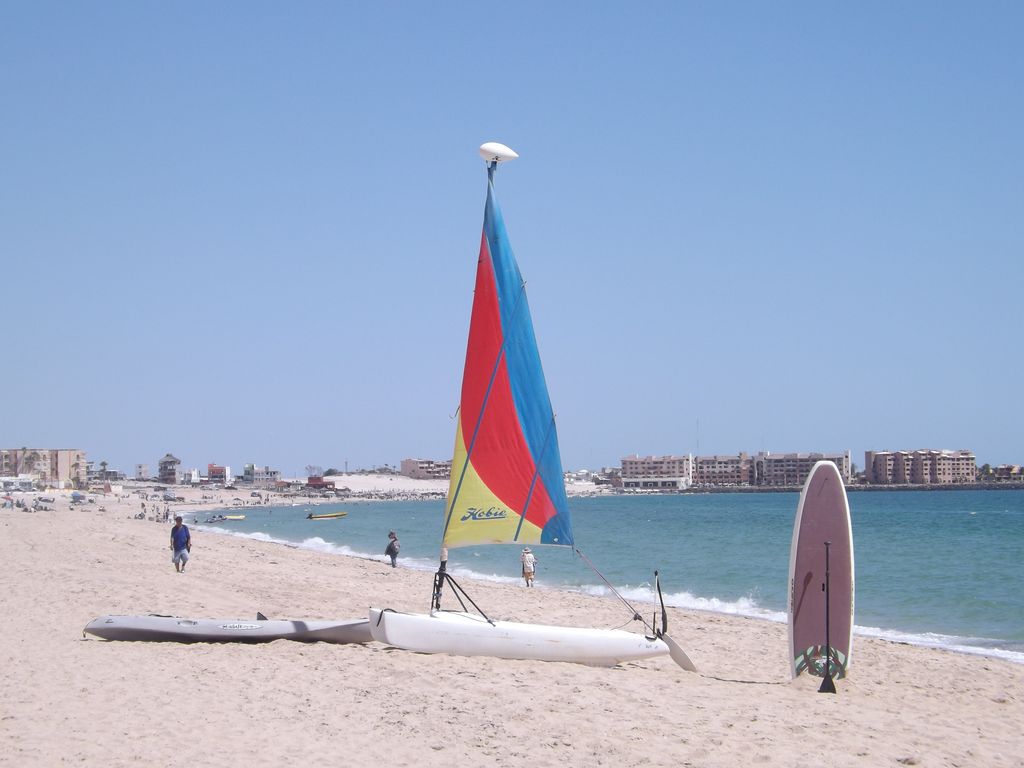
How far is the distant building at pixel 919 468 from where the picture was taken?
479 feet

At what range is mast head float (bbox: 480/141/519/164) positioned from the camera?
9211 millimetres

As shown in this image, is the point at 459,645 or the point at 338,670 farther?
the point at 459,645

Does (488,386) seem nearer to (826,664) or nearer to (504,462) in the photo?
(504,462)

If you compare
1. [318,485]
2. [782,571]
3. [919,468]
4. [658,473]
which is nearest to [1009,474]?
[919,468]

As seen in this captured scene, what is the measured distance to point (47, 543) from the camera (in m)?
24.2

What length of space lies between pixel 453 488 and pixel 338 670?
2.08m

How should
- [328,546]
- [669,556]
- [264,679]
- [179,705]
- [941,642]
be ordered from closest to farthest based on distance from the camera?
[179,705] → [264,679] → [941,642] → [669,556] → [328,546]

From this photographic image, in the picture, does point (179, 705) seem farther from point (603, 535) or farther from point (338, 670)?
point (603, 535)


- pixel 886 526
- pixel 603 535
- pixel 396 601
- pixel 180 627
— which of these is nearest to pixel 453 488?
A: pixel 180 627

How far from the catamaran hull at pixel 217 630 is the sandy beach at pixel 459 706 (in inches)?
8.4

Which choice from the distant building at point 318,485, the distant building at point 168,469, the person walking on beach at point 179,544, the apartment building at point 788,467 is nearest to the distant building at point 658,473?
the apartment building at point 788,467

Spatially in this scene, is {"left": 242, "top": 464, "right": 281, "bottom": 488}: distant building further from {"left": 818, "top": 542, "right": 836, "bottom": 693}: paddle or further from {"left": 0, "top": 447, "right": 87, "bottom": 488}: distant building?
{"left": 818, "top": 542, "right": 836, "bottom": 693}: paddle

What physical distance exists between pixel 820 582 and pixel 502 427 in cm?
348

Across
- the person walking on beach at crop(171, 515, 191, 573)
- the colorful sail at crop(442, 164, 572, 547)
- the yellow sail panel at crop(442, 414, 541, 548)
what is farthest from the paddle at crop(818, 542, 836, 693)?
the person walking on beach at crop(171, 515, 191, 573)
